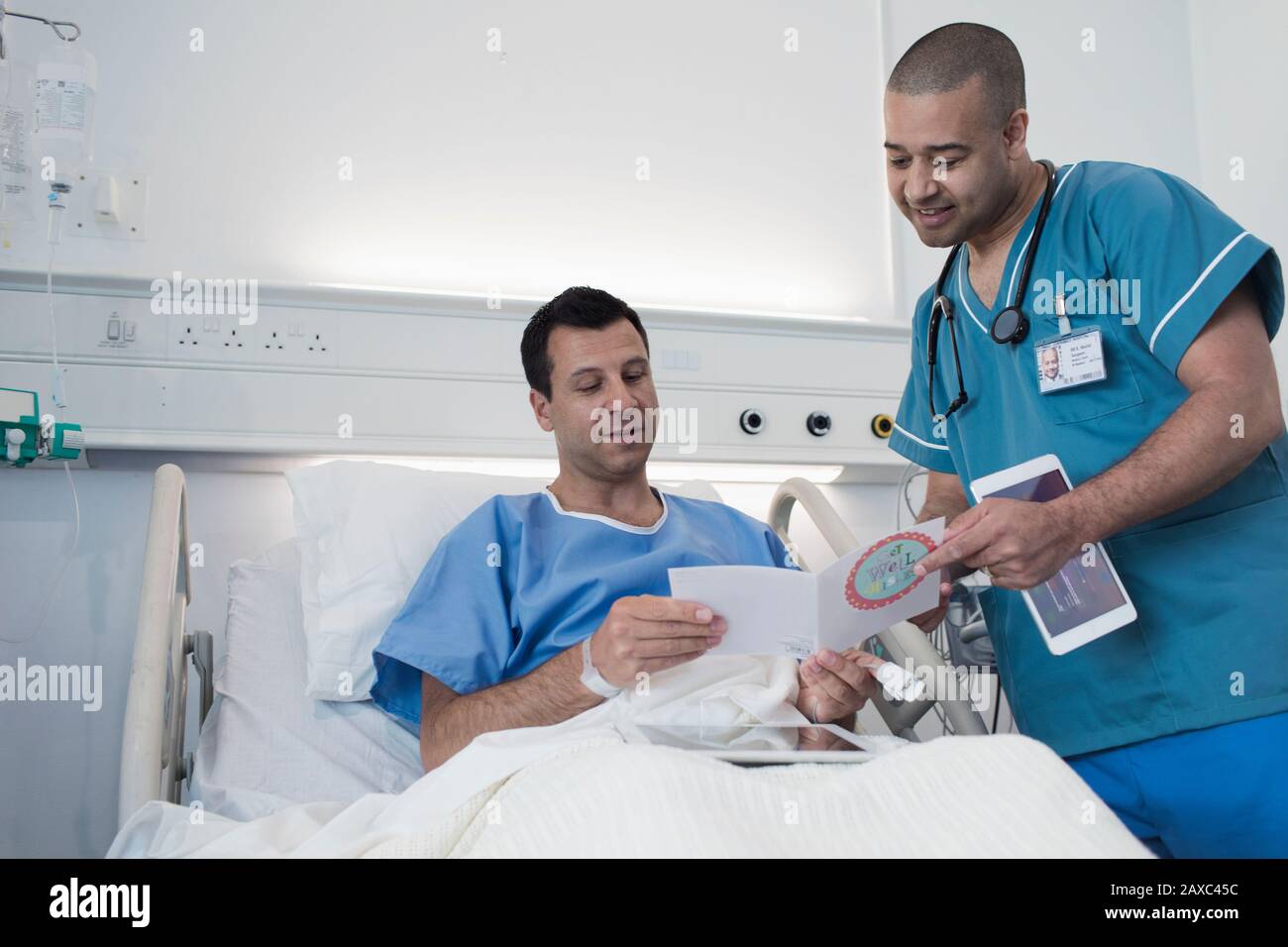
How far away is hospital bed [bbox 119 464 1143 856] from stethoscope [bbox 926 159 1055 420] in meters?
0.41

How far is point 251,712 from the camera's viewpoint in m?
1.85

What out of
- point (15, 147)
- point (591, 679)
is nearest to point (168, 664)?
point (591, 679)

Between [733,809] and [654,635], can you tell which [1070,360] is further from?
[733,809]

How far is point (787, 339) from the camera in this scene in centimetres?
280

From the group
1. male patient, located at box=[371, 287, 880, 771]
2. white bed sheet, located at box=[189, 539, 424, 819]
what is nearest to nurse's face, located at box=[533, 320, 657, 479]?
male patient, located at box=[371, 287, 880, 771]

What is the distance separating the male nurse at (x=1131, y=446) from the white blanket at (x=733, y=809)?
387mm

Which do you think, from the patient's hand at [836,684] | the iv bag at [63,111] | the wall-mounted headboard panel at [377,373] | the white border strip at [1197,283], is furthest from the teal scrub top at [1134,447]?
the iv bag at [63,111]

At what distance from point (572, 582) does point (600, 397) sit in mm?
340

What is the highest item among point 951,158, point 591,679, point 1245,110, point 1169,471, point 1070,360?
point 1245,110

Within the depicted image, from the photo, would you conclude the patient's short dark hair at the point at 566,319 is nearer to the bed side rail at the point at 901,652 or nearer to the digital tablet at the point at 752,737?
the bed side rail at the point at 901,652

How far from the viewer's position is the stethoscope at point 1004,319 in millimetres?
1715

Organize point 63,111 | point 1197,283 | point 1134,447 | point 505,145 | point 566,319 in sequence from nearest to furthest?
point 1197,283 < point 1134,447 < point 566,319 < point 63,111 < point 505,145

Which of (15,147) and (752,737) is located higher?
(15,147)

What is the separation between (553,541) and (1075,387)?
87 centimetres
